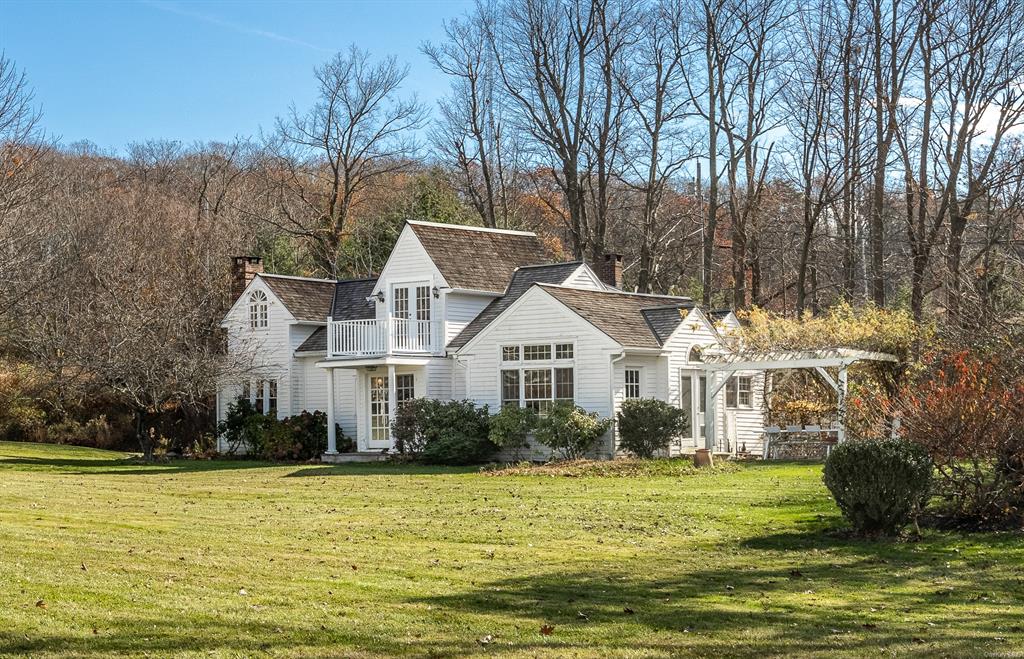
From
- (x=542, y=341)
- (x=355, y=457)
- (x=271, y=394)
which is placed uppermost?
(x=542, y=341)

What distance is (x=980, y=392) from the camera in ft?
51.9

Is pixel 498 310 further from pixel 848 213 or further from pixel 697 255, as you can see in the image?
pixel 697 255

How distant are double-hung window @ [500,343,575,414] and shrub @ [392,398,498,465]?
96 centimetres

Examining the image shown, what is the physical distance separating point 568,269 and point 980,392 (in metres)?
19.0

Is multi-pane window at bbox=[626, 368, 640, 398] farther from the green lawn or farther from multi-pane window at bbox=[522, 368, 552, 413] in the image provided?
the green lawn

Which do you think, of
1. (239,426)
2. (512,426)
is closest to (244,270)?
(239,426)

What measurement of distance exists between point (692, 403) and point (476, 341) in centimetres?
574

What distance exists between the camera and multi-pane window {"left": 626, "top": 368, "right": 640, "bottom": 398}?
102 feet

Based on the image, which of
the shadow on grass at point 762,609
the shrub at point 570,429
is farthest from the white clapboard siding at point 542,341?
the shadow on grass at point 762,609

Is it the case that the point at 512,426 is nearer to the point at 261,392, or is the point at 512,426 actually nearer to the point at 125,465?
the point at 125,465

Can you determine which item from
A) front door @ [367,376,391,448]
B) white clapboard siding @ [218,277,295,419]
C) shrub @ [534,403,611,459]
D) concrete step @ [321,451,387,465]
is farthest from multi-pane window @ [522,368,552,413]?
white clapboard siding @ [218,277,295,419]

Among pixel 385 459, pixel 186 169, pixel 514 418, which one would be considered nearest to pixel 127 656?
pixel 514 418

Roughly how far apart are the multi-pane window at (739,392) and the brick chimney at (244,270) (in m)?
15.7

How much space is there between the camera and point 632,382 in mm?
31297
